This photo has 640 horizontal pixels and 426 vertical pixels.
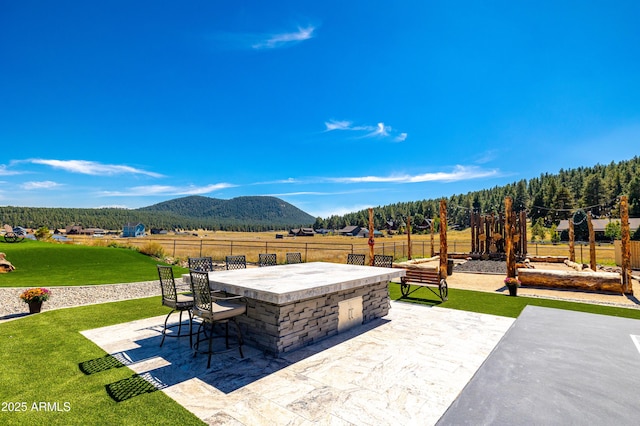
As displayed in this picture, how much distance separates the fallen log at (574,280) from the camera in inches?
443

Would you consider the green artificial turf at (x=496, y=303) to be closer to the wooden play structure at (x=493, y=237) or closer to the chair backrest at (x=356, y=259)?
the chair backrest at (x=356, y=259)

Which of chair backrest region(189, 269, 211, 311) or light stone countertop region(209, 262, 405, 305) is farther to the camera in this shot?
light stone countertop region(209, 262, 405, 305)

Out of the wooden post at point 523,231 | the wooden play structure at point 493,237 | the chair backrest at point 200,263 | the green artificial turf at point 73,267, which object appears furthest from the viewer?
the wooden play structure at point 493,237

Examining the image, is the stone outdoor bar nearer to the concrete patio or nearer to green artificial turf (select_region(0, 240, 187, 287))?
the concrete patio

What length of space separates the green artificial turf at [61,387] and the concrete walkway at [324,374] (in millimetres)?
189

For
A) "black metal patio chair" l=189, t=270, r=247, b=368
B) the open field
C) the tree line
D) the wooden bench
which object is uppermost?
the tree line

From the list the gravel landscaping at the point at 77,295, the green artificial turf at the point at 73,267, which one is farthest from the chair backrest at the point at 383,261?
the green artificial turf at the point at 73,267

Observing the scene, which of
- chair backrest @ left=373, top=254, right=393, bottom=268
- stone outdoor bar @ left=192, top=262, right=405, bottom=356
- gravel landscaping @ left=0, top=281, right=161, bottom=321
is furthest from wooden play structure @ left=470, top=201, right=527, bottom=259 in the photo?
gravel landscaping @ left=0, top=281, right=161, bottom=321

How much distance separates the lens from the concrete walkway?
11.4 feet

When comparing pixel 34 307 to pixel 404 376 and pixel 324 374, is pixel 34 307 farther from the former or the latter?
pixel 404 376

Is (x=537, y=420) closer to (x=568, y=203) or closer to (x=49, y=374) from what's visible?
(x=49, y=374)

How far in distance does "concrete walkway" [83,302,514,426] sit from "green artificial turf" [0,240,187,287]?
286 inches

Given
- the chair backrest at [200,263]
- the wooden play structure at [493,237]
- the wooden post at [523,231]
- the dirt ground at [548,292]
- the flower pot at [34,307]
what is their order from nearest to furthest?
1. the flower pot at [34,307]
2. the chair backrest at [200,263]
3. the dirt ground at [548,292]
4. the wooden post at [523,231]
5. the wooden play structure at [493,237]

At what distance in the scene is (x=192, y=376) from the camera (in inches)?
171
